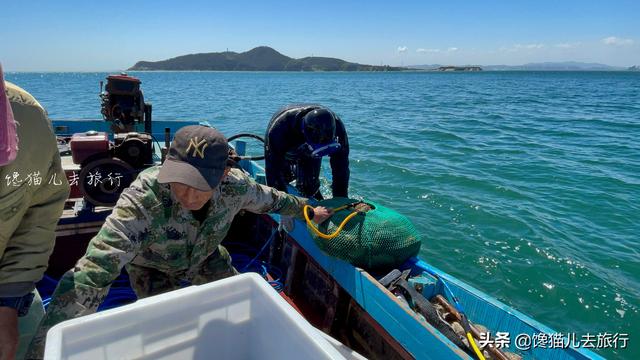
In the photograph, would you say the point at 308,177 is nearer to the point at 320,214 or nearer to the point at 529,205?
the point at 320,214

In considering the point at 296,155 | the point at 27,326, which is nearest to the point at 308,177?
the point at 296,155

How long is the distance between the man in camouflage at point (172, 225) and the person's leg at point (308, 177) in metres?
1.64

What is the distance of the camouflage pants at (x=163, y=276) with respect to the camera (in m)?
2.55

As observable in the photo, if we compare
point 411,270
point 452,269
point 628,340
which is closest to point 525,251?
point 452,269

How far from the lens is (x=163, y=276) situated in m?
2.60

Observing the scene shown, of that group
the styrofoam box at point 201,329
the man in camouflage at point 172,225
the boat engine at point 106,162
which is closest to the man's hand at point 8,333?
the man in camouflage at point 172,225

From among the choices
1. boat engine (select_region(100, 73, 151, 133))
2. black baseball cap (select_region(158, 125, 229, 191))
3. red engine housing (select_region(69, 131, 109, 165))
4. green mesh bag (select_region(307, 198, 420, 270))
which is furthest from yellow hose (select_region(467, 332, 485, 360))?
boat engine (select_region(100, 73, 151, 133))

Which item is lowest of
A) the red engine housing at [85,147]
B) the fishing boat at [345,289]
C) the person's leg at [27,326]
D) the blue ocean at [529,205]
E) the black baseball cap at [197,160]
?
the blue ocean at [529,205]

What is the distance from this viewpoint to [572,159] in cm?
1152

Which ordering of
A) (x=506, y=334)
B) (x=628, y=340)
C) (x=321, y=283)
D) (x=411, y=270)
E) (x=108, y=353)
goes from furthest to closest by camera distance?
1. (x=628, y=340)
2. (x=321, y=283)
3. (x=411, y=270)
4. (x=506, y=334)
5. (x=108, y=353)

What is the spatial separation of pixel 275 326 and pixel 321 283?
244 centimetres

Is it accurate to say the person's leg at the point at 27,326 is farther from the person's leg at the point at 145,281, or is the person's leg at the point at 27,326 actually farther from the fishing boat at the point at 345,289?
the fishing boat at the point at 345,289

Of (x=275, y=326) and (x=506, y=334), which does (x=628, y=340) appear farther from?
(x=275, y=326)

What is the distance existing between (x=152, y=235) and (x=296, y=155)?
245cm
